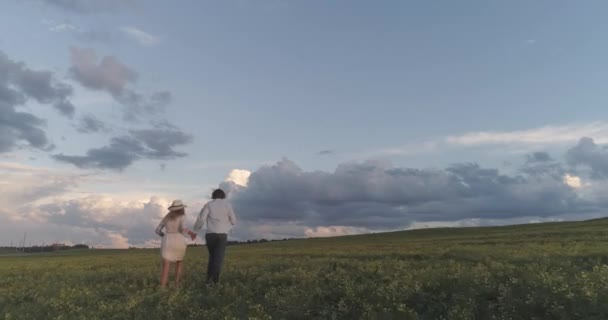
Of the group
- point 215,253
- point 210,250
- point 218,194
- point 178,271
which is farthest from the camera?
point 218,194

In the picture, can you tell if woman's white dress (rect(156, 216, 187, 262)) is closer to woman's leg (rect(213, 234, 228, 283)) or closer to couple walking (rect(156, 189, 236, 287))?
couple walking (rect(156, 189, 236, 287))

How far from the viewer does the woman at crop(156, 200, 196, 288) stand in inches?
596

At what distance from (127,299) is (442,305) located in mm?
7138

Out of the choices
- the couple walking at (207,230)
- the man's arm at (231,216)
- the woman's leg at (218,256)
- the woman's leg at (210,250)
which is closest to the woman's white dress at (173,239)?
the couple walking at (207,230)

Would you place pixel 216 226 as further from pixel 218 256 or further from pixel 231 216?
pixel 218 256

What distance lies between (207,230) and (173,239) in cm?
103

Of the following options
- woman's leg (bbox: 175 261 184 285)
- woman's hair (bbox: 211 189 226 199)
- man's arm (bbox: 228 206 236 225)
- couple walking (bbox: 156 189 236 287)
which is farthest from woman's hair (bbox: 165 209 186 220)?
man's arm (bbox: 228 206 236 225)

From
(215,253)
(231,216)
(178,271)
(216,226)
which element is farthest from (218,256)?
(178,271)

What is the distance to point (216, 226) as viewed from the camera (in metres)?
15.1

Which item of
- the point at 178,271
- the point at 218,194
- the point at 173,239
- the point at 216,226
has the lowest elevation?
the point at 178,271

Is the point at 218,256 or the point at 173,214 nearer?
the point at 218,256

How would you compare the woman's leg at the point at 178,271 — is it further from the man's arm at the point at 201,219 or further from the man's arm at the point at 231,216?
the man's arm at the point at 231,216

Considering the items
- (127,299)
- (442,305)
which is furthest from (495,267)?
(127,299)

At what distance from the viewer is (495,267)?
51.2 ft
